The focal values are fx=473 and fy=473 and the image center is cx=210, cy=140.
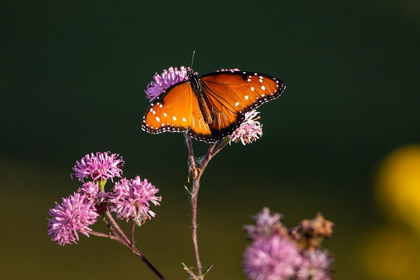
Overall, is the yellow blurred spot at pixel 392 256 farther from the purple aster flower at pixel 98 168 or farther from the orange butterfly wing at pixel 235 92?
the purple aster flower at pixel 98 168

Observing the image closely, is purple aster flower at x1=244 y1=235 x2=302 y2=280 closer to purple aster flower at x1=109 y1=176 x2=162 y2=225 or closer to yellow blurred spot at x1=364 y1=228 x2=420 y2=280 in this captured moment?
purple aster flower at x1=109 y1=176 x2=162 y2=225

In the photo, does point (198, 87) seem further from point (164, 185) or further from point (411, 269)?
point (164, 185)

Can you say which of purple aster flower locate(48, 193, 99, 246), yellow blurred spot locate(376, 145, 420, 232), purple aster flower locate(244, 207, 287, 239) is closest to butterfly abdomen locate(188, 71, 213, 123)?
purple aster flower locate(48, 193, 99, 246)

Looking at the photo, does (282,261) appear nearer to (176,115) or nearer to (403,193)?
(176,115)

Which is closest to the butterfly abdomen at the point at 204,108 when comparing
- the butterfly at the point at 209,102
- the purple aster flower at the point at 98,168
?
the butterfly at the point at 209,102

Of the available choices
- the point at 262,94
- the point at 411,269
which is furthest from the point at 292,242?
the point at 411,269

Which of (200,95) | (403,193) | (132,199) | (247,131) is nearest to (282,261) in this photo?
(132,199)
